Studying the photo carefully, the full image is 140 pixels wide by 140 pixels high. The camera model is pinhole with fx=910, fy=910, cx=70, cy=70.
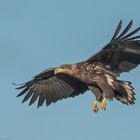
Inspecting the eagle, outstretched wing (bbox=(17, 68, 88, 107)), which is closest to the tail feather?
the eagle

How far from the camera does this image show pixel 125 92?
94.7 feet

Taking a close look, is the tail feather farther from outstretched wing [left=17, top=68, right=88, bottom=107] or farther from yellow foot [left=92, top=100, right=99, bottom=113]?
outstretched wing [left=17, top=68, right=88, bottom=107]

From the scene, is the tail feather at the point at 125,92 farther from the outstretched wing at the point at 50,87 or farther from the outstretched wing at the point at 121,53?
the outstretched wing at the point at 50,87

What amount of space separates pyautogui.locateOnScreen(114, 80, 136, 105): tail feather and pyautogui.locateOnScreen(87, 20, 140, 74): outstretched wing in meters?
0.53

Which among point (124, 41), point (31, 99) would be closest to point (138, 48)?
point (124, 41)

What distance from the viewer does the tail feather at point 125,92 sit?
94.7 feet

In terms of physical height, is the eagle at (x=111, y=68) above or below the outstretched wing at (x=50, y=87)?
below

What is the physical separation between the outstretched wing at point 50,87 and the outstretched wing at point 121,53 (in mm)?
2383

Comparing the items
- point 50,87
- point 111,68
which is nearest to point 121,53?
point 111,68

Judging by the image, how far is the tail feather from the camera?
94.7 feet

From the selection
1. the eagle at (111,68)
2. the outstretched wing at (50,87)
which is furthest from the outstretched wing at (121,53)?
the outstretched wing at (50,87)

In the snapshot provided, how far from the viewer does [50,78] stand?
107ft

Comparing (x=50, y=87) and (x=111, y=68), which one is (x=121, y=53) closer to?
(x=111, y=68)

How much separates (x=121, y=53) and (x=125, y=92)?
1.29 meters
